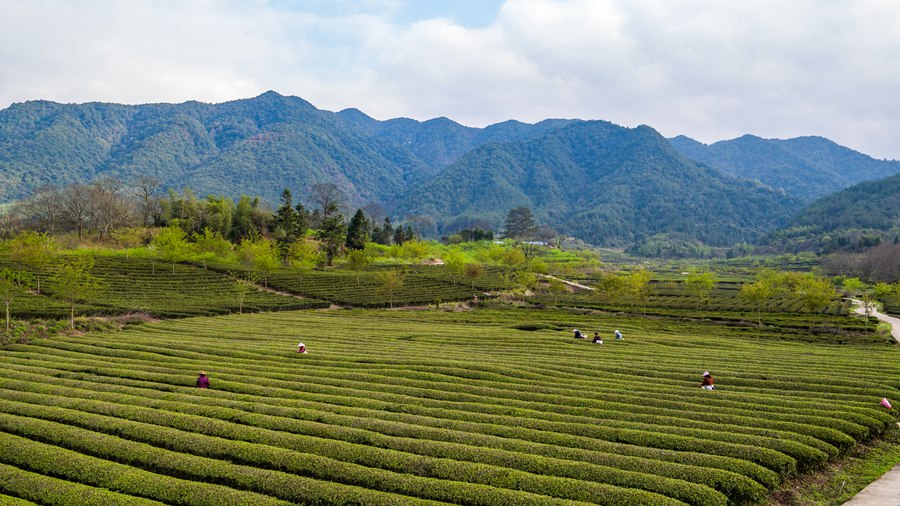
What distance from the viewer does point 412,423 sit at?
61.8 ft

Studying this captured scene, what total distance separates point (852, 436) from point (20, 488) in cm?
2726

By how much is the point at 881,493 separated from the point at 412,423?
14.9 m

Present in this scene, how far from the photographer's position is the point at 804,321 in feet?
220

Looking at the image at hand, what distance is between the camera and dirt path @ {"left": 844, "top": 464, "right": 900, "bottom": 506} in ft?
48.2

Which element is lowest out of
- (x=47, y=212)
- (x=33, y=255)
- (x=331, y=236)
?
(x=33, y=255)

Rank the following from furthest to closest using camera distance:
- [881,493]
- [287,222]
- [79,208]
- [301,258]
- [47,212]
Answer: [47,212] → [79,208] → [287,222] → [301,258] → [881,493]

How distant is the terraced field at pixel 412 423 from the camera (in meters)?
13.5

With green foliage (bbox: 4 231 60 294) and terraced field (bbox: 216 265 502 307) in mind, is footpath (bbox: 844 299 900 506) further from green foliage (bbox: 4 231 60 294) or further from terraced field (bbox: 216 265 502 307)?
green foliage (bbox: 4 231 60 294)

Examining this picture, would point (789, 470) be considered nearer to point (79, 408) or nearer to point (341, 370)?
point (341, 370)

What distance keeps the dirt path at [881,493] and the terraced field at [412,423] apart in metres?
1.45

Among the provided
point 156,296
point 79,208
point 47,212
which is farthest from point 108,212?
point 156,296

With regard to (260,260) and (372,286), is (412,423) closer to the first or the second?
(260,260)

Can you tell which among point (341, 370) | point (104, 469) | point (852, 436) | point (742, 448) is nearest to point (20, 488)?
point (104, 469)

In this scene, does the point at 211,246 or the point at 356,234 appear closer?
the point at 211,246
